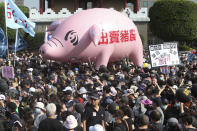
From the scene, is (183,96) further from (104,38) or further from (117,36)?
(117,36)

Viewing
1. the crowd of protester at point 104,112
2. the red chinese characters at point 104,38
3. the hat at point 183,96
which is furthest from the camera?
the red chinese characters at point 104,38

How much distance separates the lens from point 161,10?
32906 mm

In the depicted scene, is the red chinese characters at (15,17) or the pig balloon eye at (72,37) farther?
the pig balloon eye at (72,37)

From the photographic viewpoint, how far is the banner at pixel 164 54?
9727mm

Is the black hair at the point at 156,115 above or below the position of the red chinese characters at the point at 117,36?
below

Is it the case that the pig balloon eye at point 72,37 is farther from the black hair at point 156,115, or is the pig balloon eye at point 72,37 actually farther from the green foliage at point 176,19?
the green foliage at point 176,19

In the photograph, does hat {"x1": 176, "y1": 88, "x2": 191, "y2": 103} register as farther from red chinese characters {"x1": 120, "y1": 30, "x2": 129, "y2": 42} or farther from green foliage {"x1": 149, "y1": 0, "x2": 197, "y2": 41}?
green foliage {"x1": 149, "y1": 0, "x2": 197, "y2": 41}

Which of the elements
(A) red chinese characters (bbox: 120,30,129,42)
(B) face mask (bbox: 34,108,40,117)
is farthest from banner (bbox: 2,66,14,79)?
(A) red chinese characters (bbox: 120,30,129,42)

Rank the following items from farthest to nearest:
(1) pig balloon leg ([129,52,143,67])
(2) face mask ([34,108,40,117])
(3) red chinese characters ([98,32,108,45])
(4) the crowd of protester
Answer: (1) pig balloon leg ([129,52,143,67]), (3) red chinese characters ([98,32,108,45]), (2) face mask ([34,108,40,117]), (4) the crowd of protester

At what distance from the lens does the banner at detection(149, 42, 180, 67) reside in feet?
31.9

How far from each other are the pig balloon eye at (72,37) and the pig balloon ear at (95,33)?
0.77 meters

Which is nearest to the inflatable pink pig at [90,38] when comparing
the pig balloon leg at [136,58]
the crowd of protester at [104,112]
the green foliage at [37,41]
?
the pig balloon leg at [136,58]

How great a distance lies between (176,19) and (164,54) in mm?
23930

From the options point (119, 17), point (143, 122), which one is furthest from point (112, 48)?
point (143, 122)
